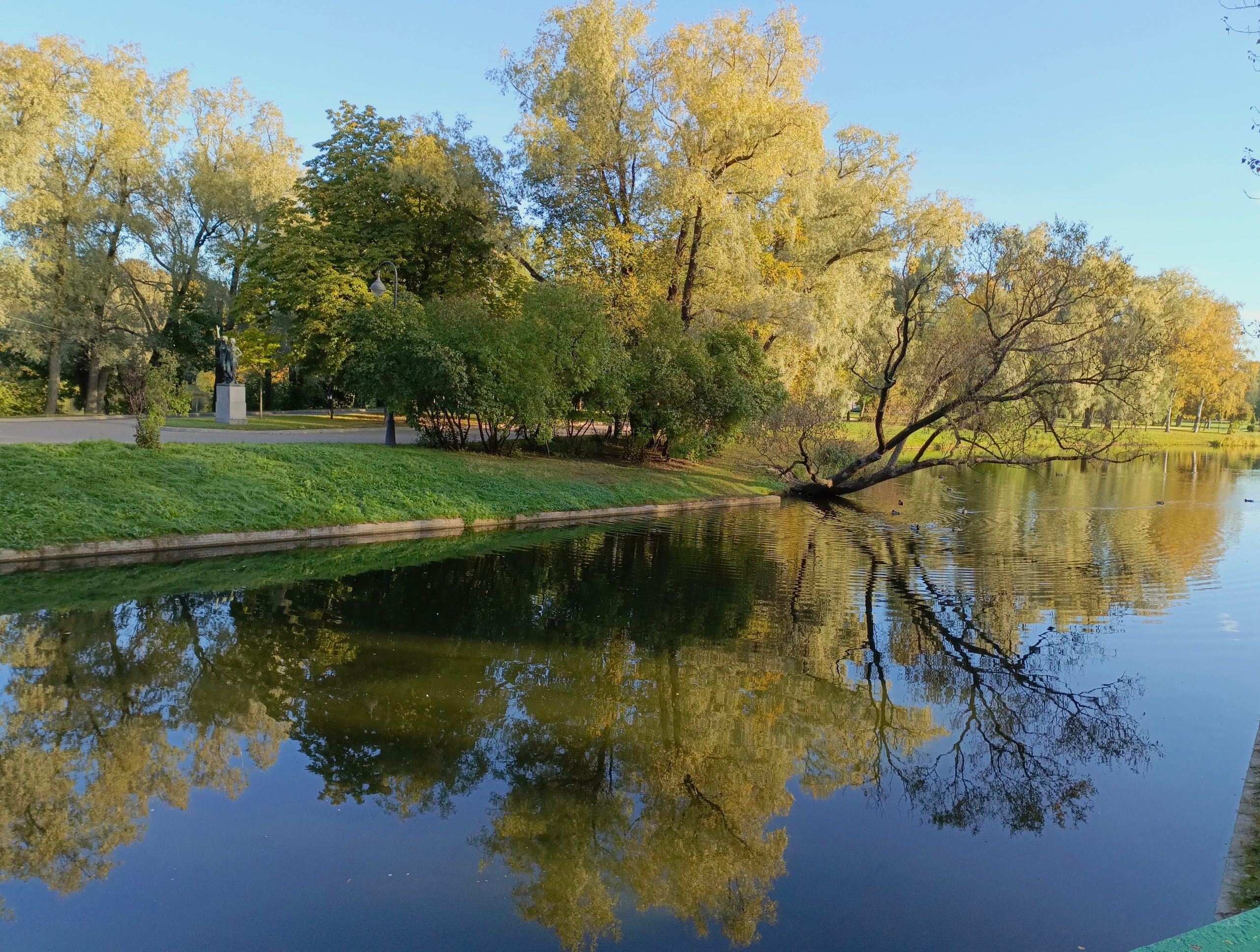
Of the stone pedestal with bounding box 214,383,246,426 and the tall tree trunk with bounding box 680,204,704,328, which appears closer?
the tall tree trunk with bounding box 680,204,704,328

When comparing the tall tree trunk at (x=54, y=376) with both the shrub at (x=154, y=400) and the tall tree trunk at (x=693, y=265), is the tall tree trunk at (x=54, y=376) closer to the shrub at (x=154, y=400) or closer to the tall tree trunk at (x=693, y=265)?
the shrub at (x=154, y=400)

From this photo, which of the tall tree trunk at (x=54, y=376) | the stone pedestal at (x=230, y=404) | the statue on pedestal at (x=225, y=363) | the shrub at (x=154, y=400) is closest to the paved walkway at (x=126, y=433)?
the shrub at (x=154, y=400)

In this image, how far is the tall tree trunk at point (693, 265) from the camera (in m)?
28.0

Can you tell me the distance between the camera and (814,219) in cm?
3028

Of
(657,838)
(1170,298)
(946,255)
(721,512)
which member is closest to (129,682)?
(657,838)

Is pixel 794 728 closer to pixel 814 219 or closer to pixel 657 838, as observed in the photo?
pixel 657 838

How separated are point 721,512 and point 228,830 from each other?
63.4ft

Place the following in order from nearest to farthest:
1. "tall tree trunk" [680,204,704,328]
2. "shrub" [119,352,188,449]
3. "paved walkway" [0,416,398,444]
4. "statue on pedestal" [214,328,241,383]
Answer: "shrub" [119,352,188,449]
"paved walkway" [0,416,398,444]
"tall tree trunk" [680,204,704,328]
"statue on pedestal" [214,328,241,383]

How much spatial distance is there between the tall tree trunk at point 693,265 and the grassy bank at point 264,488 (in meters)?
6.82

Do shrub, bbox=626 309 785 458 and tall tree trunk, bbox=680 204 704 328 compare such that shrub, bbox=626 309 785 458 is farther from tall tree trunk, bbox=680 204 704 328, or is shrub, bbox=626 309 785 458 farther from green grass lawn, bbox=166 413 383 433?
green grass lawn, bbox=166 413 383 433

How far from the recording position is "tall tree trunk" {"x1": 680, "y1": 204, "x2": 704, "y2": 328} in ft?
91.9

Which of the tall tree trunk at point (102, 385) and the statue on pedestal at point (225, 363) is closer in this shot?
the statue on pedestal at point (225, 363)

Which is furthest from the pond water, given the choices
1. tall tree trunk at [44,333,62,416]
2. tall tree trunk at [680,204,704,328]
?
tall tree trunk at [44,333,62,416]

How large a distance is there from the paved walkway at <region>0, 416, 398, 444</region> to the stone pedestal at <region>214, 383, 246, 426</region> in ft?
8.46
